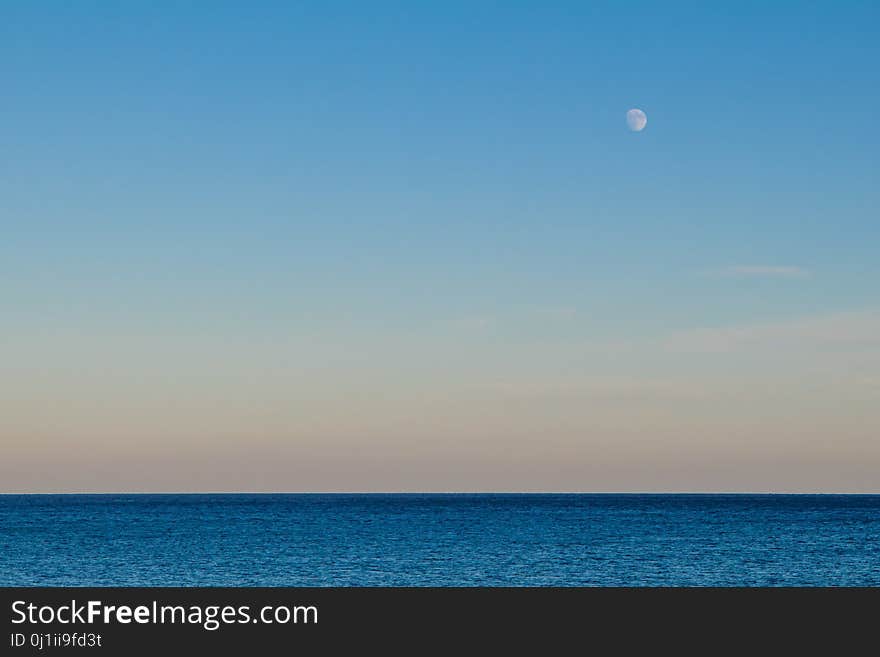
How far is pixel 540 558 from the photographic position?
76.6 metres
